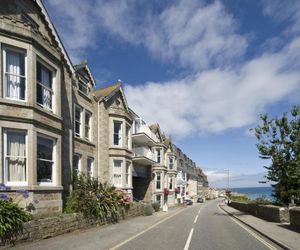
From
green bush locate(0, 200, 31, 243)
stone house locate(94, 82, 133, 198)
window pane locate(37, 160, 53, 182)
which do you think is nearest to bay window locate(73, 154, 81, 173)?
stone house locate(94, 82, 133, 198)

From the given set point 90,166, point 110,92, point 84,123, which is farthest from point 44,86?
point 110,92

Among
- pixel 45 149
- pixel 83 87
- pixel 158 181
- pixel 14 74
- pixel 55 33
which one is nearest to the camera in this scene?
pixel 14 74

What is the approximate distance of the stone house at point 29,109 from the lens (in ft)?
43.1

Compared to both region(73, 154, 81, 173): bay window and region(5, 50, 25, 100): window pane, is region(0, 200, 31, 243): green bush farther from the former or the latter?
region(73, 154, 81, 173): bay window

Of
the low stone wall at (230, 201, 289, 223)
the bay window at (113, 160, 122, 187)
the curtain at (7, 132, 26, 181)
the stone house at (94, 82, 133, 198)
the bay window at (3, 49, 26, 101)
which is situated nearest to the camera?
the curtain at (7, 132, 26, 181)

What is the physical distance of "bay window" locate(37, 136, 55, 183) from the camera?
47.8 ft

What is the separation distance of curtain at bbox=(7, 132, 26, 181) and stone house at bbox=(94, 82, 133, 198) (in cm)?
1179

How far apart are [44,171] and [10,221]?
15.2 ft

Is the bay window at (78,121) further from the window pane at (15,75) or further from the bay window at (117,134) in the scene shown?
the window pane at (15,75)

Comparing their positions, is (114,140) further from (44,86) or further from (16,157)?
(16,157)

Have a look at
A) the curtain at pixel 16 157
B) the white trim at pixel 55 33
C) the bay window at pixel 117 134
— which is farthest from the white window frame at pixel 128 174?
the curtain at pixel 16 157

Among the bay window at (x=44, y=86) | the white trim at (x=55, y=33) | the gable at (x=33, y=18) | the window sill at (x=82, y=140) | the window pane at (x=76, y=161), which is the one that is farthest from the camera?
the window sill at (x=82, y=140)

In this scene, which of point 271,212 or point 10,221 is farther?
point 271,212

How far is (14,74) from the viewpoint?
44.4ft
